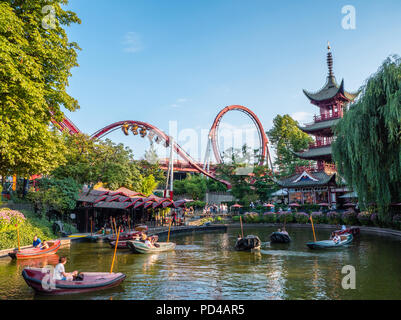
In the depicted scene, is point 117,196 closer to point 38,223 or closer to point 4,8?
point 38,223

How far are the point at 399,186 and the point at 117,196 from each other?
73.3 feet

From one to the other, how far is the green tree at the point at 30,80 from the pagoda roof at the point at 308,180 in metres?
31.4

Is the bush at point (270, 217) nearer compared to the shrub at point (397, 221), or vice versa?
the shrub at point (397, 221)

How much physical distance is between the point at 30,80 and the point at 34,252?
906cm

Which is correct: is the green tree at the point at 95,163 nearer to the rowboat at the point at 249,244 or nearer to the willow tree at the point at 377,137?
the rowboat at the point at 249,244

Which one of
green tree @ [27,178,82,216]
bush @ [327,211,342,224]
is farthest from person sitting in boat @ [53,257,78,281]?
bush @ [327,211,342,224]

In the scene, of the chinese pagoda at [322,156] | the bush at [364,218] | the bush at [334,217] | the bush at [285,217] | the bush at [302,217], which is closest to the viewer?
the bush at [364,218]

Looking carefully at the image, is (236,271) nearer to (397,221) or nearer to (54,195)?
(397,221)

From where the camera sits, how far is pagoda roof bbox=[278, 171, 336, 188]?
38406 millimetres

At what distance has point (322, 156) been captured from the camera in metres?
42.6

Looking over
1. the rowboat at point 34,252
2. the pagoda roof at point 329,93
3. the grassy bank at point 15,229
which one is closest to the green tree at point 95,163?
the grassy bank at point 15,229

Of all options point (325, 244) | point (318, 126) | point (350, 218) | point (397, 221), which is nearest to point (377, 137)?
point (325, 244)

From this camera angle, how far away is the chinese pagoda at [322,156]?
129 feet

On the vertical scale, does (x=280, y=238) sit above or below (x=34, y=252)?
below
